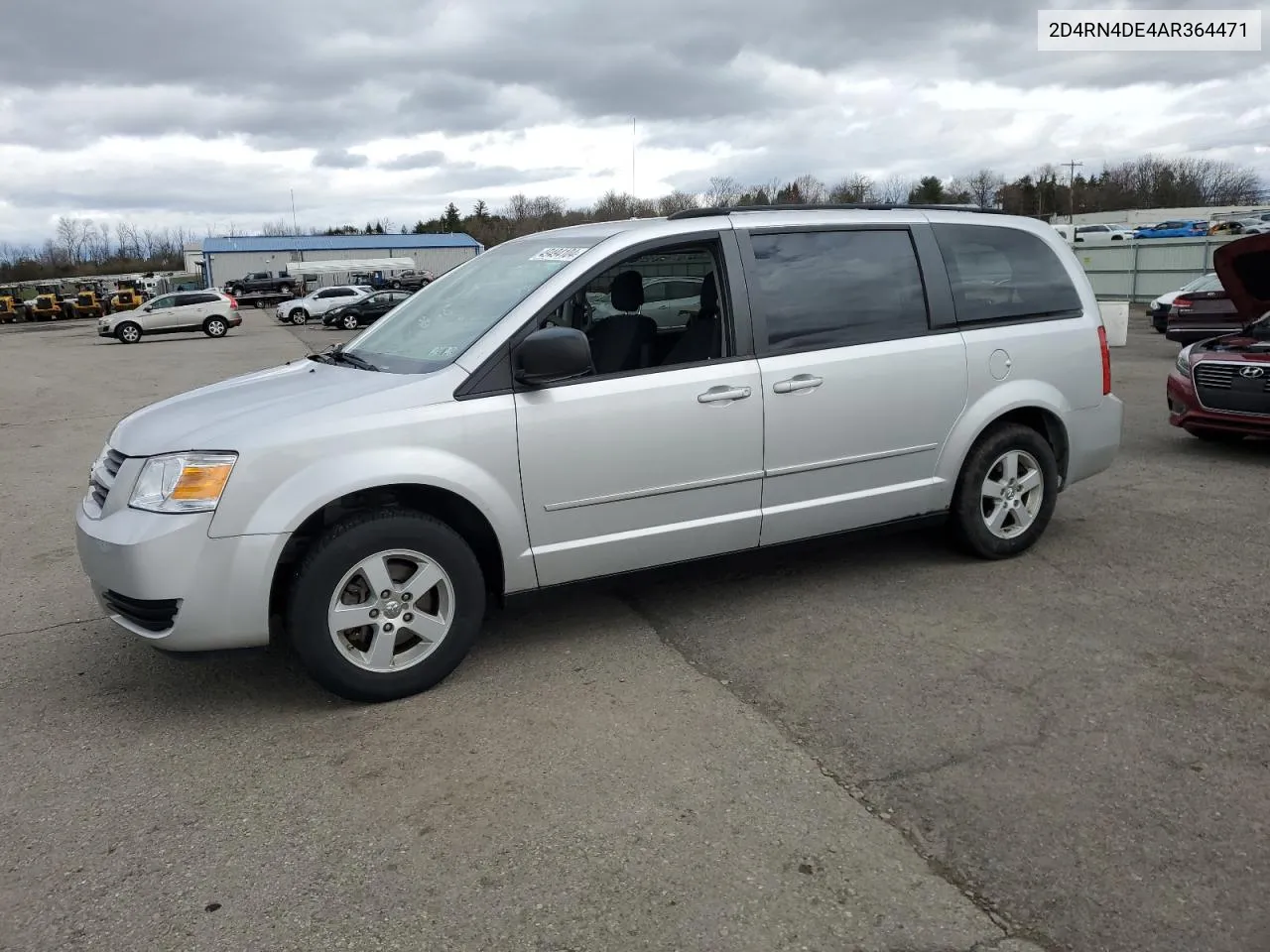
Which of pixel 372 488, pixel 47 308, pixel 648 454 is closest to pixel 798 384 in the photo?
pixel 648 454

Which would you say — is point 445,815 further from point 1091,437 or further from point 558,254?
point 1091,437

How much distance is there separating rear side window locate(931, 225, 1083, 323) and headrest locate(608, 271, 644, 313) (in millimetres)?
1583

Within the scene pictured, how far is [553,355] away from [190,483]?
1.41m

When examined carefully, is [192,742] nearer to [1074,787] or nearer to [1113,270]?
[1074,787]

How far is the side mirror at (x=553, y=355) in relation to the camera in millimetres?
3984

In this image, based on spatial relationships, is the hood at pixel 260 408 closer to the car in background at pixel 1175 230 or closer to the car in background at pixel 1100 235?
the car in background at pixel 1100 235

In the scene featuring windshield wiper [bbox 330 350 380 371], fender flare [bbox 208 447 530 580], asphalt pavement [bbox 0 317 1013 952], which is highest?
windshield wiper [bbox 330 350 380 371]

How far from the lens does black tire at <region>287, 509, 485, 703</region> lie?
3.76 m

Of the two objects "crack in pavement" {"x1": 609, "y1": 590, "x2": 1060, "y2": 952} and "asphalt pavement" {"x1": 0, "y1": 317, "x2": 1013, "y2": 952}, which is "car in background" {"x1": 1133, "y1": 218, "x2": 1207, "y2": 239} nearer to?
"crack in pavement" {"x1": 609, "y1": 590, "x2": 1060, "y2": 952}

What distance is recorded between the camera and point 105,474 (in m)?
4.07

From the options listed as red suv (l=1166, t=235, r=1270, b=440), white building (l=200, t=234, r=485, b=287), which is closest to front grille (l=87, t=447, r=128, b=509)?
red suv (l=1166, t=235, r=1270, b=440)

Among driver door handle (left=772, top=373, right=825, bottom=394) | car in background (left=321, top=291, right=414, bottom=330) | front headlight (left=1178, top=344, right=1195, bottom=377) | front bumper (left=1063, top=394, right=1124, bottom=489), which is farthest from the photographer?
car in background (left=321, top=291, right=414, bottom=330)

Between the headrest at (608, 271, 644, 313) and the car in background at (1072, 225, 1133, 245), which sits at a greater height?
the car in background at (1072, 225, 1133, 245)

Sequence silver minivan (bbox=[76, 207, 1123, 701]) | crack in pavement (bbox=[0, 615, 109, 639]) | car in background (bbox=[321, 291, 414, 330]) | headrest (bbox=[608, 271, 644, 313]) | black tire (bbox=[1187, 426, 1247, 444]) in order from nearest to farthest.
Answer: silver minivan (bbox=[76, 207, 1123, 701]) < headrest (bbox=[608, 271, 644, 313]) < crack in pavement (bbox=[0, 615, 109, 639]) < black tire (bbox=[1187, 426, 1247, 444]) < car in background (bbox=[321, 291, 414, 330])
